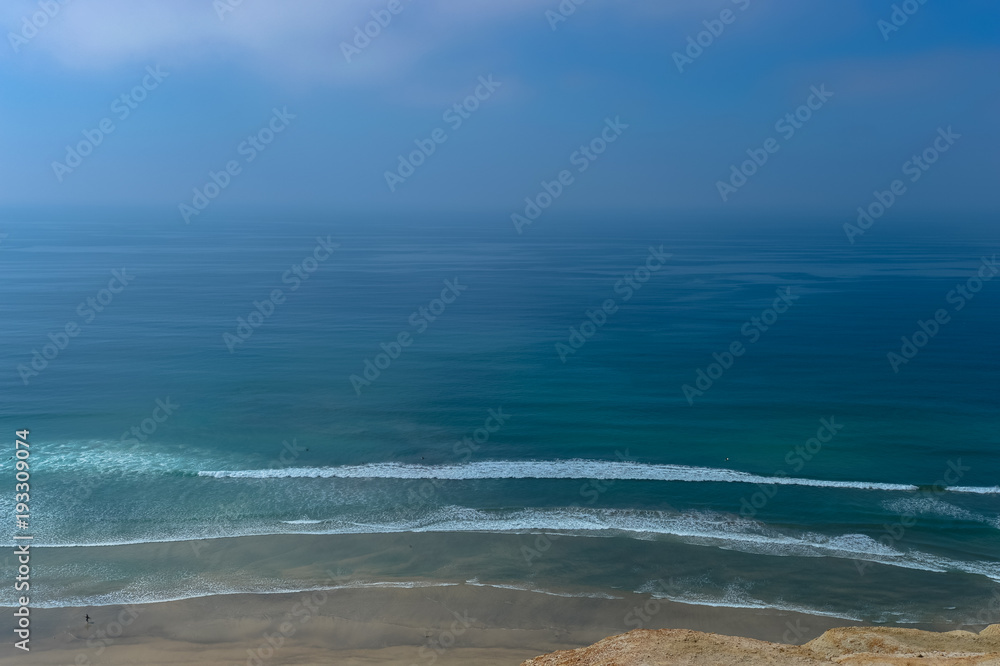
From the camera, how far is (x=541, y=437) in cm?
3481

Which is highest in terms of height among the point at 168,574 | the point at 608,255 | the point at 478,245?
the point at 478,245

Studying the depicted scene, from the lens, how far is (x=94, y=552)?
82.6 ft

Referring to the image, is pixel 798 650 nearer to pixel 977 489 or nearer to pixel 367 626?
pixel 367 626

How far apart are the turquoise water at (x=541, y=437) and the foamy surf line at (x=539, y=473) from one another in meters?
0.13

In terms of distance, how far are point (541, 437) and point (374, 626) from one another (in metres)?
15.3

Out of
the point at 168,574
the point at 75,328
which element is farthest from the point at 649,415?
the point at 75,328

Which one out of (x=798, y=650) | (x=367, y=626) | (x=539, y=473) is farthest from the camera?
(x=539, y=473)

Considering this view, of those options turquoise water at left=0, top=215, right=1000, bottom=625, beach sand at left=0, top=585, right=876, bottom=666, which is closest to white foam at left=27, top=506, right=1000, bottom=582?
turquoise water at left=0, top=215, right=1000, bottom=625

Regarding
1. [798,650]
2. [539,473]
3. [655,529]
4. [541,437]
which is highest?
[541,437]

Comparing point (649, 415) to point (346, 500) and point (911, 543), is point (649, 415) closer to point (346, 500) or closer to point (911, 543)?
point (911, 543)

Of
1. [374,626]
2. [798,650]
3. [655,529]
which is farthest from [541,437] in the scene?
[798,650]

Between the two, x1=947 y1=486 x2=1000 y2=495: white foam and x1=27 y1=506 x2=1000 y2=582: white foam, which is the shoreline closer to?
x1=27 y1=506 x2=1000 y2=582: white foam

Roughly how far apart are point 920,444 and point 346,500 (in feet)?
91.5

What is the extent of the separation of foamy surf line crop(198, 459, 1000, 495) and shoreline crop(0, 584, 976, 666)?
8441 mm
